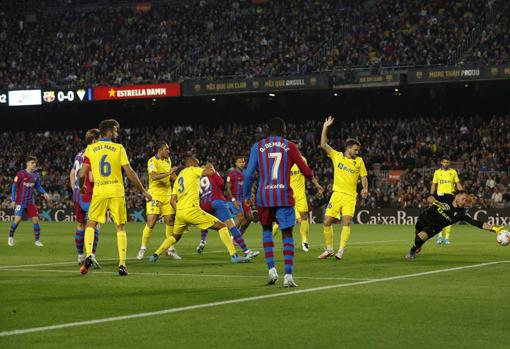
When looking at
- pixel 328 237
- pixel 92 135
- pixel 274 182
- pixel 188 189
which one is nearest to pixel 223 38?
pixel 328 237

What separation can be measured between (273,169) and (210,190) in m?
5.45

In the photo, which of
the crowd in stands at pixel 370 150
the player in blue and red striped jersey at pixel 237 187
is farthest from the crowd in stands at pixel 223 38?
the player in blue and red striped jersey at pixel 237 187

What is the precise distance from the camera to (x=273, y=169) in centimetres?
1205

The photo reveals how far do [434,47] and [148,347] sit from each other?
40429mm

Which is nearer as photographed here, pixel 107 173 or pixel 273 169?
pixel 273 169

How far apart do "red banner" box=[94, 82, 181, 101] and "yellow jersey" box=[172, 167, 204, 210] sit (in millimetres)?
32445

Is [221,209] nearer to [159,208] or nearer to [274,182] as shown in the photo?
[159,208]

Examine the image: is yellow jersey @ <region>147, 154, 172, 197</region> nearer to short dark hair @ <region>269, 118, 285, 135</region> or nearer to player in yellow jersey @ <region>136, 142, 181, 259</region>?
player in yellow jersey @ <region>136, 142, 181, 259</region>

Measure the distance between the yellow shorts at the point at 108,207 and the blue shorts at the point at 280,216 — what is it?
2.64 metres

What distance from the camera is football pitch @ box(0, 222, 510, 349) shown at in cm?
761

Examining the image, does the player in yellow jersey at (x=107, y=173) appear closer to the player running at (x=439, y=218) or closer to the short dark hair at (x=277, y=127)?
the short dark hair at (x=277, y=127)

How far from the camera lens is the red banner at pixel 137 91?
49.1 meters

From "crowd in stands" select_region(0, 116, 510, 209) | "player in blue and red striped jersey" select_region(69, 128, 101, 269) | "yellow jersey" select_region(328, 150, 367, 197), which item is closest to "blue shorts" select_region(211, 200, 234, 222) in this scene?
"yellow jersey" select_region(328, 150, 367, 197)

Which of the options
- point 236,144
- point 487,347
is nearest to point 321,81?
point 236,144
